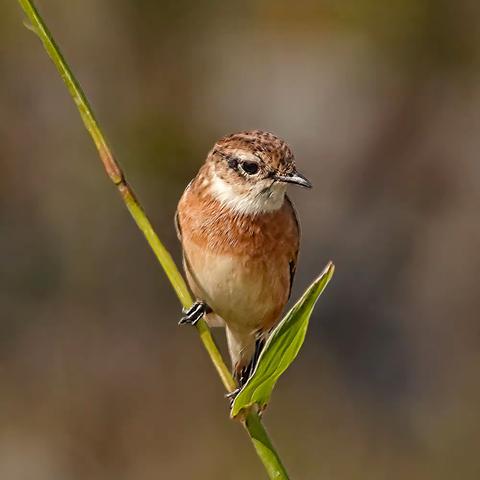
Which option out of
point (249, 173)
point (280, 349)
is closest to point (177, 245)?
point (249, 173)

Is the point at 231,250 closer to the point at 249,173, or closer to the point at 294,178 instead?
the point at 249,173

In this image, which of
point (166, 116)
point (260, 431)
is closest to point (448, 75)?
point (166, 116)

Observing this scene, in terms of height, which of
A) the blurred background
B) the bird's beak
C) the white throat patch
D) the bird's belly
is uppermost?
the bird's beak

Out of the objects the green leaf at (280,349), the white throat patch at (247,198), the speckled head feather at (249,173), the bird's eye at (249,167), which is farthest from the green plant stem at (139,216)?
the white throat patch at (247,198)

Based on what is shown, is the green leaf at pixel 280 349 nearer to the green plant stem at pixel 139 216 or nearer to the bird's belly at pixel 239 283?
the green plant stem at pixel 139 216

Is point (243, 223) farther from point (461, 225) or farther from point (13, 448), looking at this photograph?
point (461, 225)

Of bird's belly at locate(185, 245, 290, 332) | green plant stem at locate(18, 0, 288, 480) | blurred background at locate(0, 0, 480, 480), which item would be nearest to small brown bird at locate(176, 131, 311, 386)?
bird's belly at locate(185, 245, 290, 332)

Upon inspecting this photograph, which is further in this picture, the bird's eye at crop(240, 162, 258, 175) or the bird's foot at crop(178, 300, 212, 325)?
the bird's eye at crop(240, 162, 258, 175)

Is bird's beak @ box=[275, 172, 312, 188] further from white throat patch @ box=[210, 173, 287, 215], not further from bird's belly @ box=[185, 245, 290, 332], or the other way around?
bird's belly @ box=[185, 245, 290, 332]
